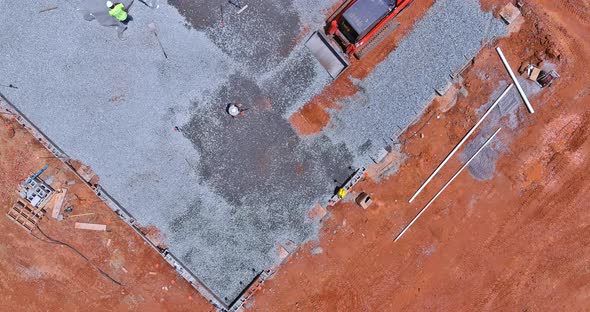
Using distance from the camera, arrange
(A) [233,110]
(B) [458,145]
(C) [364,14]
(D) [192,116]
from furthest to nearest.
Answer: (B) [458,145]
(D) [192,116]
(A) [233,110]
(C) [364,14]

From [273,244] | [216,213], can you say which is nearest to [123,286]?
[216,213]

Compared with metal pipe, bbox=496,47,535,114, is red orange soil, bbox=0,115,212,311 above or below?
above

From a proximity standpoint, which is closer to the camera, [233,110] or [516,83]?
[233,110]

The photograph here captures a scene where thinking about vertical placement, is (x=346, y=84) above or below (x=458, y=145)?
above

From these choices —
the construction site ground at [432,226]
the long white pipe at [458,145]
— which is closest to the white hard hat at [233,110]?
the construction site ground at [432,226]

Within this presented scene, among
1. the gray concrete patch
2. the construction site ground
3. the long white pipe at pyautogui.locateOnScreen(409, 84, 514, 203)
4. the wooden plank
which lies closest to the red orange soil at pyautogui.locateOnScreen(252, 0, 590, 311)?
the construction site ground

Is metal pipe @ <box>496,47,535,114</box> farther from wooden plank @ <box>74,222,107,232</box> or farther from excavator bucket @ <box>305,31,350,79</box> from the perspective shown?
wooden plank @ <box>74,222,107,232</box>

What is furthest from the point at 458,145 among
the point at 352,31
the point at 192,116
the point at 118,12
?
the point at 118,12

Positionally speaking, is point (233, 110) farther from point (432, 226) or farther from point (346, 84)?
point (432, 226)
